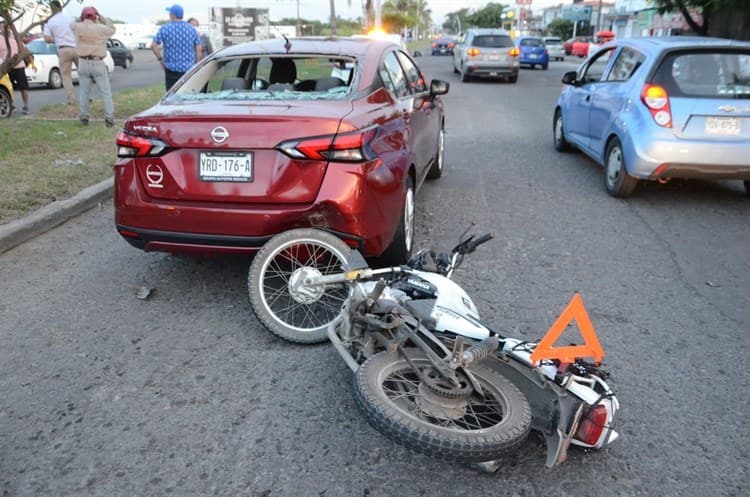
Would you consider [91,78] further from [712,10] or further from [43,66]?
[712,10]

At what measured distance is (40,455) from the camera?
8.60ft

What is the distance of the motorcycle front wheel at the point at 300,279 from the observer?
3.41 m

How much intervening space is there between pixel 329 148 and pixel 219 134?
629 mm

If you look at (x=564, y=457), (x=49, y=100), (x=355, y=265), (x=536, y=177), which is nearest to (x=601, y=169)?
(x=536, y=177)

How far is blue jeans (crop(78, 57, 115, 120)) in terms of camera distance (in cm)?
987

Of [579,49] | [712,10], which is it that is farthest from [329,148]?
[579,49]

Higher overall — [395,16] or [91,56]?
[395,16]

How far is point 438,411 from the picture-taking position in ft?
8.16

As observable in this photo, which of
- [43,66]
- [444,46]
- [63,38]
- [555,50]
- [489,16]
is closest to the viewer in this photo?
[63,38]

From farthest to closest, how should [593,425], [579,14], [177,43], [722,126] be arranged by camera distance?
[579,14]
[177,43]
[722,126]
[593,425]

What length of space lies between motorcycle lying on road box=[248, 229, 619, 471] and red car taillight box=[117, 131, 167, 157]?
4.44 ft

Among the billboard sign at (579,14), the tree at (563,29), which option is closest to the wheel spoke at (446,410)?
the tree at (563,29)

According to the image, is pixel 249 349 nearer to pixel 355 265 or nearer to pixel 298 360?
pixel 298 360

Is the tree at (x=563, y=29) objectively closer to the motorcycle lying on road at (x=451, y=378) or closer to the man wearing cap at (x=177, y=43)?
the man wearing cap at (x=177, y=43)
